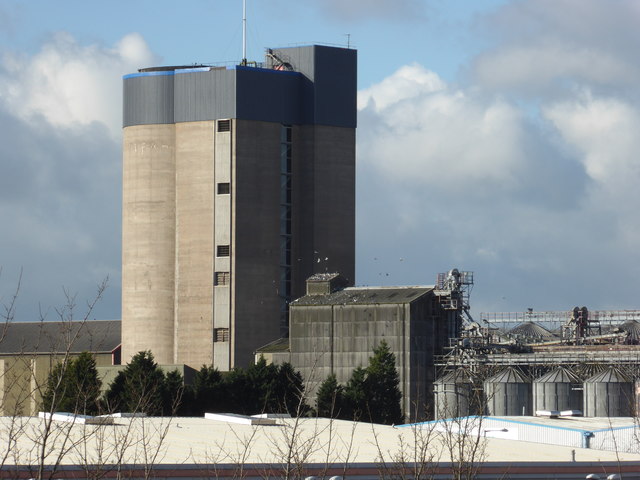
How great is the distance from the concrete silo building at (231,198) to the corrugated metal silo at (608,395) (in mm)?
36099

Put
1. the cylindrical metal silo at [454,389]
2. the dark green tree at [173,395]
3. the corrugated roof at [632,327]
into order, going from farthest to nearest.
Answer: the corrugated roof at [632,327], the cylindrical metal silo at [454,389], the dark green tree at [173,395]

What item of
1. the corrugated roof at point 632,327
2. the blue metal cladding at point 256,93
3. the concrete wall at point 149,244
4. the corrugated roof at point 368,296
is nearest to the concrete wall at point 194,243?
the concrete wall at point 149,244

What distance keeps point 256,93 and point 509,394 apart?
43.9m

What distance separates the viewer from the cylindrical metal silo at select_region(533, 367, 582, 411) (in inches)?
4921

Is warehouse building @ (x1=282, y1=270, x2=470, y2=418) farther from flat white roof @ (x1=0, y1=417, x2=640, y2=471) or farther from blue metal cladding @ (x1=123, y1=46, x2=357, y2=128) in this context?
flat white roof @ (x1=0, y1=417, x2=640, y2=471)

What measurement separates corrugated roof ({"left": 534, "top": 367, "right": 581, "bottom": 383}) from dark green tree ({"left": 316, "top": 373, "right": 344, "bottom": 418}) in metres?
18.1

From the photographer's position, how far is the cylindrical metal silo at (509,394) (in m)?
127

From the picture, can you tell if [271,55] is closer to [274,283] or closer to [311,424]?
[274,283]

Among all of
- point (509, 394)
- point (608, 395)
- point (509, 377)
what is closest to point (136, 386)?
point (509, 394)

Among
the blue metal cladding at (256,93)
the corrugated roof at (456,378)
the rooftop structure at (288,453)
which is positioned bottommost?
the rooftop structure at (288,453)

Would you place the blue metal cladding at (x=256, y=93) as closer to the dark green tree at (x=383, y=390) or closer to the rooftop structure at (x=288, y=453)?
the dark green tree at (x=383, y=390)

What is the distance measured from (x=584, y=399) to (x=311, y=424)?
48736mm

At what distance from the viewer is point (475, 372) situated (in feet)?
425

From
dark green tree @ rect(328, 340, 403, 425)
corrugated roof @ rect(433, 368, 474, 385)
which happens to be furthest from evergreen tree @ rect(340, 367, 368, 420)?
corrugated roof @ rect(433, 368, 474, 385)
